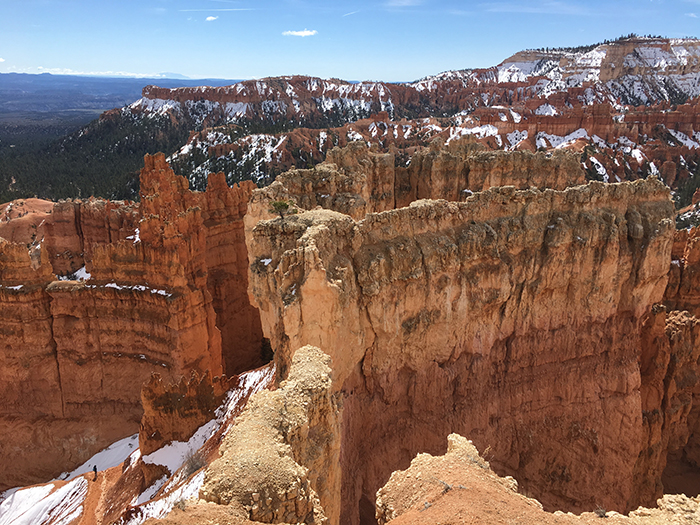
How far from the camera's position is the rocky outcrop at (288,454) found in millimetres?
6762

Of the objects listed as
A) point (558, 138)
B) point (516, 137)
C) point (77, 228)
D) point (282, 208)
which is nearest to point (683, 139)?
point (558, 138)

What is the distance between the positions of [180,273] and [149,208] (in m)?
9.28

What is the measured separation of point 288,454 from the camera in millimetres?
7605

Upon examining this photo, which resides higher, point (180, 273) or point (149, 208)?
point (149, 208)

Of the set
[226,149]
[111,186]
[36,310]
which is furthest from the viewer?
[226,149]

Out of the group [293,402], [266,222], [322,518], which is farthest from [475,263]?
[322,518]

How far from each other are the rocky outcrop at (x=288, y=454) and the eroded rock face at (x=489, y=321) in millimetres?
2118

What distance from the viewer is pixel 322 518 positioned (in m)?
7.53

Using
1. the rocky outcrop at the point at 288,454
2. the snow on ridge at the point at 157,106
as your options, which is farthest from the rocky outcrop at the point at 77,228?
the snow on ridge at the point at 157,106

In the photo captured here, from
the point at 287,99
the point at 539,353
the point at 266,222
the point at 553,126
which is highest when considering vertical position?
the point at 287,99

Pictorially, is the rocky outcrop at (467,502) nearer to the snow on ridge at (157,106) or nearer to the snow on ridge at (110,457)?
the snow on ridge at (110,457)

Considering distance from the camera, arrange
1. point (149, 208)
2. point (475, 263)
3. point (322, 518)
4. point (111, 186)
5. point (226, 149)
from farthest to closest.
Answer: point (226, 149)
point (111, 186)
point (149, 208)
point (475, 263)
point (322, 518)

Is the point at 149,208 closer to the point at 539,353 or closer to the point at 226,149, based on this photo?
the point at 539,353

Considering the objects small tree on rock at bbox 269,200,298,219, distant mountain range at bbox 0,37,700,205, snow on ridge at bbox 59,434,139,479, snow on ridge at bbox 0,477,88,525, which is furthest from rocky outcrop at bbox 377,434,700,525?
distant mountain range at bbox 0,37,700,205
